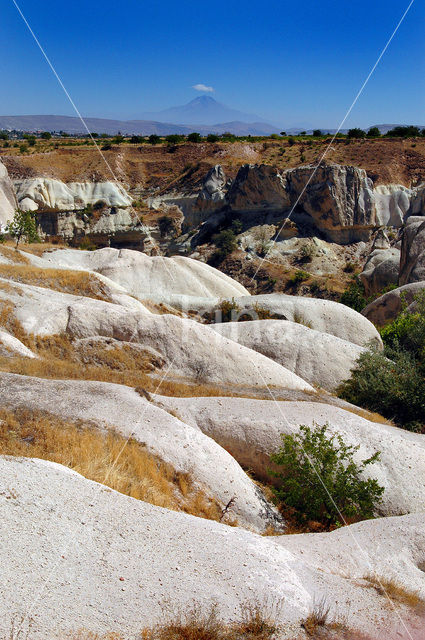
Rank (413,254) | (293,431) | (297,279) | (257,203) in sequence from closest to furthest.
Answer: (293,431) → (413,254) → (297,279) → (257,203)

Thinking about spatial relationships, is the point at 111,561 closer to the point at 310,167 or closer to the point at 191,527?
the point at 191,527

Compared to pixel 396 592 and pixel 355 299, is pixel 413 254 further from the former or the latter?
pixel 396 592

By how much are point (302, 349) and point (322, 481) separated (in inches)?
352

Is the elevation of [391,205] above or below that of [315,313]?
above

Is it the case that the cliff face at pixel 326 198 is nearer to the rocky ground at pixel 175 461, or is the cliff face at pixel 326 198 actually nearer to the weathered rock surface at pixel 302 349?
the rocky ground at pixel 175 461

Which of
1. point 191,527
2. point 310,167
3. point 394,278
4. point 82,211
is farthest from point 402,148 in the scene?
point 191,527

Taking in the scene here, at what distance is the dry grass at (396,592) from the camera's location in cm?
650

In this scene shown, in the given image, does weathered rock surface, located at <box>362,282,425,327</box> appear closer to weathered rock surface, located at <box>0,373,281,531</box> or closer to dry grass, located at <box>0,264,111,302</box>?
dry grass, located at <box>0,264,111,302</box>

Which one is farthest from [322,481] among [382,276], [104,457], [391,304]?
[382,276]

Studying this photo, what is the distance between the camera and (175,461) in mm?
9109

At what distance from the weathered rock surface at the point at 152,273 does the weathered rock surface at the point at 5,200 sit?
9100 millimetres

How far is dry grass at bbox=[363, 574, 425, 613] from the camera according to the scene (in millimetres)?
6502

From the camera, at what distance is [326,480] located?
10.3 m

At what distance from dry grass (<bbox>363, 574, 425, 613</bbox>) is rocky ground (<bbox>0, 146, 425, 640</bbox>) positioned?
0.03 meters
